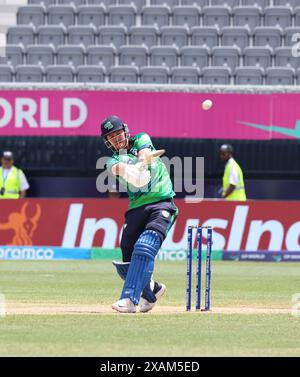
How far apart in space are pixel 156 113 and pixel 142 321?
480 inches

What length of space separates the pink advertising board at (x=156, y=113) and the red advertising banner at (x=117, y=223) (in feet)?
5.62

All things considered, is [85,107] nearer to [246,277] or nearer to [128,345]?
[246,277]

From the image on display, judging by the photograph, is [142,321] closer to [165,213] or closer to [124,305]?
[124,305]

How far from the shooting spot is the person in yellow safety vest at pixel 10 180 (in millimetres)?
21156

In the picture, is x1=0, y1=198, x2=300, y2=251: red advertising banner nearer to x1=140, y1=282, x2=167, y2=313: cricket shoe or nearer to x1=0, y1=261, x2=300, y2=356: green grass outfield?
A: x1=0, y1=261, x2=300, y2=356: green grass outfield

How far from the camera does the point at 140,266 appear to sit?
9.91m

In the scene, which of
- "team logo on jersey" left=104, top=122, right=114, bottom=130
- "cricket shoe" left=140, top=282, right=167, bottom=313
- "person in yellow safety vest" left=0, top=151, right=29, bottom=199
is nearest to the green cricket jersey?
"team logo on jersey" left=104, top=122, right=114, bottom=130

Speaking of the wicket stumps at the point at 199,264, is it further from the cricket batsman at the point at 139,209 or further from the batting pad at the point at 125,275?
the batting pad at the point at 125,275

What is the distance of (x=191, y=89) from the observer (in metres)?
21.3

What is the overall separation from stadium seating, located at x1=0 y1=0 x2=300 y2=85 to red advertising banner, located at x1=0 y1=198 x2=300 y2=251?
11.4 feet

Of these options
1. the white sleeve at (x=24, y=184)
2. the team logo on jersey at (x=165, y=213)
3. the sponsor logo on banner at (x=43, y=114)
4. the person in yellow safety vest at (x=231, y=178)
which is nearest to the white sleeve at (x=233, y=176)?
the person in yellow safety vest at (x=231, y=178)

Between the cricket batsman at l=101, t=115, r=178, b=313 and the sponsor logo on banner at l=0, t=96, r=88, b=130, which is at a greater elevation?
the sponsor logo on banner at l=0, t=96, r=88, b=130

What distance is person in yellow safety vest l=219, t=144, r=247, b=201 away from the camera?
20.3 metres

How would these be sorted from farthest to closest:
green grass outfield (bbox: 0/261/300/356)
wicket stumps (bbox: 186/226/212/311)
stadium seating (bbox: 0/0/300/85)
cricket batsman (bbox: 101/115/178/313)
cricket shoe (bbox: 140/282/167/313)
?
stadium seating (bbox: 0/0/300/85) < cricket shoe (bbox: 140/282/167/313) < wicket stumps (bbox: 186/226/212/311) < cricket batsman (bbox: 101/115/178/313) < green grass outfield (bbox: 0/261/300/356)
